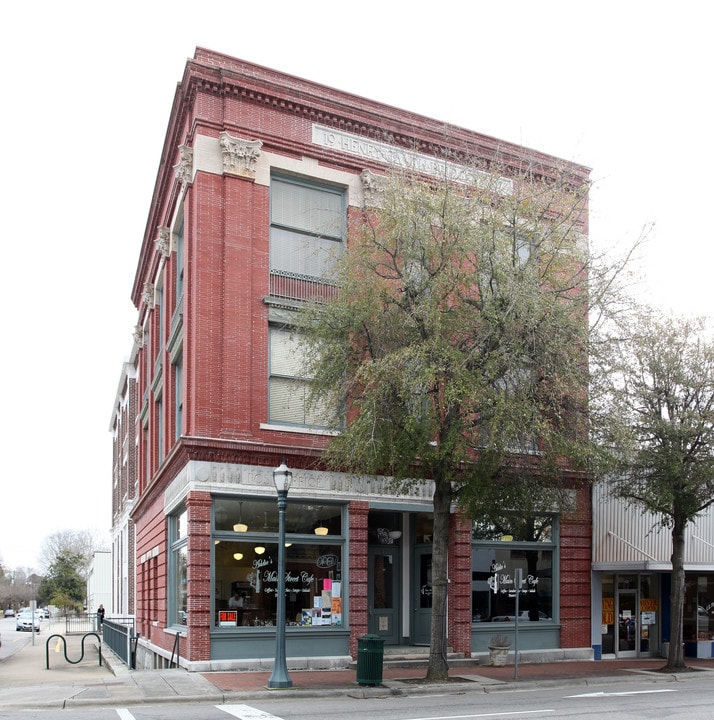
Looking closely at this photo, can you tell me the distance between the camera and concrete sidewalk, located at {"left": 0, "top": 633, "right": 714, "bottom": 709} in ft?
52.4

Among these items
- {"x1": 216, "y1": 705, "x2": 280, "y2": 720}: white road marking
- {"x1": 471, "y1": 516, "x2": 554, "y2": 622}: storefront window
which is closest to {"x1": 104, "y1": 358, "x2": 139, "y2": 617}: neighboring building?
{"x1": 471, "y1": 516, "x2": 554, "y2": 622}: storefront window

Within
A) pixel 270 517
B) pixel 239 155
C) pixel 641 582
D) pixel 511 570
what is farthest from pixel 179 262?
pixel 641 582

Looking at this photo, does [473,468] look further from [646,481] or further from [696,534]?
[696,534]

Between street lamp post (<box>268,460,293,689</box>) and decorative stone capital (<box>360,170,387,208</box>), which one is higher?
decorative stone capital (<box>360,170,387,208</box>)

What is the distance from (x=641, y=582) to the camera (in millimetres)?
27047

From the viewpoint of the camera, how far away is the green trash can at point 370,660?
17828 mm

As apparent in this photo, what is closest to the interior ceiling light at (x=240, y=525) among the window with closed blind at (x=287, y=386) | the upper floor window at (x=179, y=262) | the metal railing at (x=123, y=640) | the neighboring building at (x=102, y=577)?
the window with closed blind at (x=287, y=386)

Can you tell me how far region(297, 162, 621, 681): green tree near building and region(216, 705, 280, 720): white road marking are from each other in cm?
482

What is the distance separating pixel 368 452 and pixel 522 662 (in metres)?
9.79

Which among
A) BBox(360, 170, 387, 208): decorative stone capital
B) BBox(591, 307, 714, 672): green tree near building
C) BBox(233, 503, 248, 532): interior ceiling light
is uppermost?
BBox(360, 170, 387, 208): decorative stone capital

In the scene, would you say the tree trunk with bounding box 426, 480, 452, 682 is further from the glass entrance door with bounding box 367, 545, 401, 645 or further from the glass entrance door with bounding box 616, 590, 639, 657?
the glass entrance door with bounding box 616, 590, 639, 657

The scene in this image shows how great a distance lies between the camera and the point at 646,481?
22.9 meters

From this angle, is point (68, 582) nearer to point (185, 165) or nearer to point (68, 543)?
point (68, 543)

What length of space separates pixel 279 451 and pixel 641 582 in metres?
13.0
